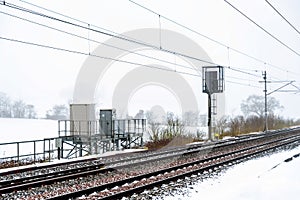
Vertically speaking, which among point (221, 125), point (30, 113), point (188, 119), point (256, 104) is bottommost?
point (221, 125)

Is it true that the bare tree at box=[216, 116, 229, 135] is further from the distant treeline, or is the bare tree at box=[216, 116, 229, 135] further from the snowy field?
the distant treeline

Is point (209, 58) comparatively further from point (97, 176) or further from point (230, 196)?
point (230, 196)

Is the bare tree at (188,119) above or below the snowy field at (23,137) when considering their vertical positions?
above

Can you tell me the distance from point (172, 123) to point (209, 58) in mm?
11036

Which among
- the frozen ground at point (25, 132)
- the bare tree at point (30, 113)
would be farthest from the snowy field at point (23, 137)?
the bare tree at point (30, 113)

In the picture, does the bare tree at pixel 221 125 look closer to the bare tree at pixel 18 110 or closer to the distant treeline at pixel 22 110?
the distant treeline at pixel 22 110

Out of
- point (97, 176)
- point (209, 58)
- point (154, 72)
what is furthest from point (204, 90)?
point (97, 176)

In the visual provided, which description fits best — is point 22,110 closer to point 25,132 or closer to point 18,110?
point 18,110

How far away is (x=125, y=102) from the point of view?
36719mm

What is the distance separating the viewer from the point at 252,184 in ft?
35.5

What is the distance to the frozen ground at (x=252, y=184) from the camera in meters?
9.55

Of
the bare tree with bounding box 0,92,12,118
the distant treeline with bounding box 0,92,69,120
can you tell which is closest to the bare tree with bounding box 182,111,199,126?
the distant treeline with bounding box 0,92,69,120

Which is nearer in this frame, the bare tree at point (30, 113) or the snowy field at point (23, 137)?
the snowy field at point (23, 137)

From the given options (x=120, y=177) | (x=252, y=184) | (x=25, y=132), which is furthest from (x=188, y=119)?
(x=252, y=184)
